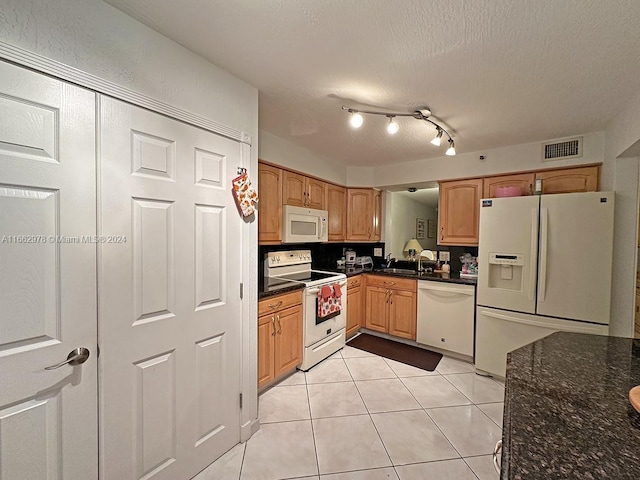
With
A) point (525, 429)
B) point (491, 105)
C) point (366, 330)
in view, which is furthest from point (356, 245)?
point (525, 429)

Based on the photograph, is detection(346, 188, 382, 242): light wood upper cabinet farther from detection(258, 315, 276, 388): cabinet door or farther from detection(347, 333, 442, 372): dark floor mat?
detection(258, 315, 276, 388): cabinet door

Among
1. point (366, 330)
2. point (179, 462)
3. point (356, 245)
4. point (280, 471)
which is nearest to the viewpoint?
point (179, 462)

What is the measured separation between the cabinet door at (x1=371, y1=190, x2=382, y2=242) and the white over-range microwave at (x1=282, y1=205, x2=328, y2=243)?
96 cm

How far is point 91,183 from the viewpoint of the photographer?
112 centimetres

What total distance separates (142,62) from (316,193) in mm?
2244

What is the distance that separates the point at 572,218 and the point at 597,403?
2.13 metres

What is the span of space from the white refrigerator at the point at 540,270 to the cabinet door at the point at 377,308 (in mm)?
1092

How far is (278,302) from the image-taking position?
2359 millimetres

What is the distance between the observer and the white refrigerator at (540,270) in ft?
7.26

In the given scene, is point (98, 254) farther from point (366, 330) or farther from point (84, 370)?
point (366, 330)

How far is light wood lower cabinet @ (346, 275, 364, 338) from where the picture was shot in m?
3.46

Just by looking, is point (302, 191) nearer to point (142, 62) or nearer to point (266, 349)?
point (266, 349)

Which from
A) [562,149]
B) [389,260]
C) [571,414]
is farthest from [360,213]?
[571,414]

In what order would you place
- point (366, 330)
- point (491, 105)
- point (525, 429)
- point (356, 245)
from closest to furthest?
point (525, 429) < point (491, 105) < point (366, 330) < point (356, 245)
